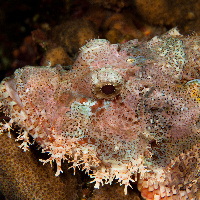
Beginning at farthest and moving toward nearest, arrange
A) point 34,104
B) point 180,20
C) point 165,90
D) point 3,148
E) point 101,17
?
point 101,17, point 180,20, point 3,148, point 165,90, point 34,104

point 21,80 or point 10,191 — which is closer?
point 21,80

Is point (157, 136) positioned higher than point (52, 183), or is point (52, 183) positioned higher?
point (157, 136)

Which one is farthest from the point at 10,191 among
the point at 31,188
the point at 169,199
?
the point at 169,199

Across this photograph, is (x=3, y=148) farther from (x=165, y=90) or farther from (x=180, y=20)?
(x=180, y=20)

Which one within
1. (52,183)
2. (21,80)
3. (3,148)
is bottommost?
(52,183)

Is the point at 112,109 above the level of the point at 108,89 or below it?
below

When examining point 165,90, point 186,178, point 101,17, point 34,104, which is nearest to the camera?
point 34,104

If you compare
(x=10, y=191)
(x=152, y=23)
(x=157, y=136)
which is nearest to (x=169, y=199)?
(x=157, y=136)
